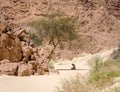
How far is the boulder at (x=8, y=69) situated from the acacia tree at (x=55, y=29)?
27420 mm

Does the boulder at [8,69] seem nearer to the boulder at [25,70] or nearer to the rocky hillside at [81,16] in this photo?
the boulder at [25,70]

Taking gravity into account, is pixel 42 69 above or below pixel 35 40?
above

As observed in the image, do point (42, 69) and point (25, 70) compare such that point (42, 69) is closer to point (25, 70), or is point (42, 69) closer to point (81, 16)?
point (25, 70)

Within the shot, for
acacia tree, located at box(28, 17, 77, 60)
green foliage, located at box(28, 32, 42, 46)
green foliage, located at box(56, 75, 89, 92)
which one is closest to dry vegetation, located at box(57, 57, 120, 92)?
green foliage, located at box(56, 75, 89, 92)

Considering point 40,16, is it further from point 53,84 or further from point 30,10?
point 53,84

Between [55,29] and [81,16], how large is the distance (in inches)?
404

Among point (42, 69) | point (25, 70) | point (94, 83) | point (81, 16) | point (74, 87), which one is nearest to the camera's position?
point (74, 87)

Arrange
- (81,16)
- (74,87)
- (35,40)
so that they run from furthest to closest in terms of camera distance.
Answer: (81,16) < (35,40) < (74,87)

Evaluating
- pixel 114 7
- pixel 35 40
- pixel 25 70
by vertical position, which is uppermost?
pixel 25 70

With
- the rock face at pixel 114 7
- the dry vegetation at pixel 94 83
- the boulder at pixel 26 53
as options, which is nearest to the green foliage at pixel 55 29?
the rock face at pixel 114 7

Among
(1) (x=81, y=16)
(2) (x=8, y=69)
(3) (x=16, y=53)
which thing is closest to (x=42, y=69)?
(3) (x=16, y=53)

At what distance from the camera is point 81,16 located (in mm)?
50688

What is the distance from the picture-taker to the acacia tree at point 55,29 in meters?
40.8

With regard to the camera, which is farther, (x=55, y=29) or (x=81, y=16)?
(x=81, y=16)
